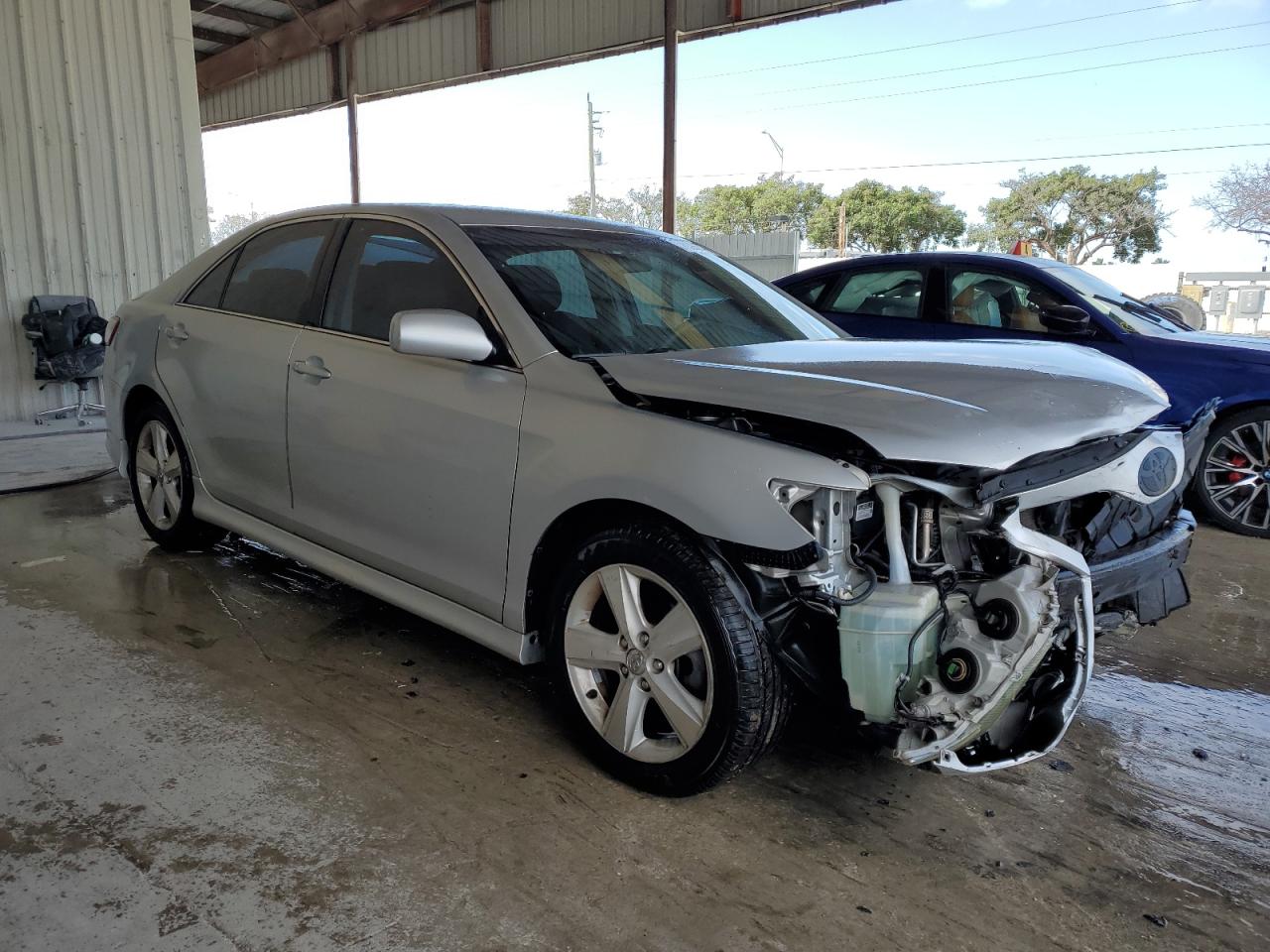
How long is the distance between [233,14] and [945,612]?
18.1 meters

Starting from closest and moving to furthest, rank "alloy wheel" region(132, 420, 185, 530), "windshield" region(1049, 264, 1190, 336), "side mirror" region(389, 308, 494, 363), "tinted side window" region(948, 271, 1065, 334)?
1. "side mirror" region(389, 308, 494, 363)
2. "alloy wheel" region(132, 420, 185, 530)
3. "windshield" region(1049, 264, 1190, 336)
4. "tinted side window" region(948, 271, 1065, 334)

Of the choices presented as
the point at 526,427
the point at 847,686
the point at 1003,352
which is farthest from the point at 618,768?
the point at 1003,352

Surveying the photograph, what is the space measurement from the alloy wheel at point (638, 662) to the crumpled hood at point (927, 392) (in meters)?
0.49

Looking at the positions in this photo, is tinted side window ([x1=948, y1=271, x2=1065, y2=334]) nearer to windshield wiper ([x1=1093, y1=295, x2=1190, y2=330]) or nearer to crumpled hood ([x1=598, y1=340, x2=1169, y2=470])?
windshield wiper ([x1=1093, y1=295, x2=1190, y2=330])

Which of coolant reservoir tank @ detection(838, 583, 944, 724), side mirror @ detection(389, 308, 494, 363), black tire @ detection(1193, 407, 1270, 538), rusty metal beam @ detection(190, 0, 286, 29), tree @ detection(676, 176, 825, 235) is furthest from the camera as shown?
tree @ detection(676, 176, 825, 235)

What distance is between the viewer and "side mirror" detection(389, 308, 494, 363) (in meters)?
2.45

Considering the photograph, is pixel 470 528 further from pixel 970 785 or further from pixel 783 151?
pixel 783 151

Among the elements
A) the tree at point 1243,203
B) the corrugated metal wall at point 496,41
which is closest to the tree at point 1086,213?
the tree at point 1243,203

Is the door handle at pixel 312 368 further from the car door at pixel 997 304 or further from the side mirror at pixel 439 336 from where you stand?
the car door at pixel 997 304

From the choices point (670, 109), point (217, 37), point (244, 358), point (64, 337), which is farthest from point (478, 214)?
point (217, 37)

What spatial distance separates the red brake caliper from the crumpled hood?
307 centimetres

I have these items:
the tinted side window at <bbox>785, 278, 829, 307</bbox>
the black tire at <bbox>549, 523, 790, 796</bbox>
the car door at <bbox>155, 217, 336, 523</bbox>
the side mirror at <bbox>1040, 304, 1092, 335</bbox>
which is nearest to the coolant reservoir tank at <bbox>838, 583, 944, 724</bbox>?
the black tire at <bbox>549, 523, 790, 796</bbox>

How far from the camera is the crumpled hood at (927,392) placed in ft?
6.27

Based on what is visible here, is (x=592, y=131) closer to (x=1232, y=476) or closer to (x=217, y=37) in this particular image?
(x=217, y=37)
